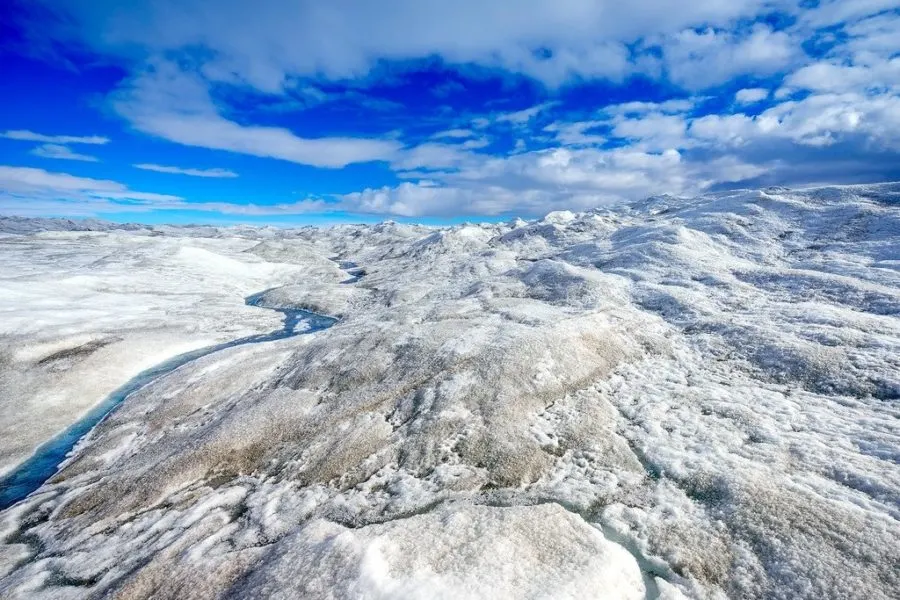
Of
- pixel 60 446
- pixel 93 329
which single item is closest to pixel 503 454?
pixel 60 446

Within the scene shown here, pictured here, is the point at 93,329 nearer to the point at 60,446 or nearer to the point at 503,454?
the point at 60,446

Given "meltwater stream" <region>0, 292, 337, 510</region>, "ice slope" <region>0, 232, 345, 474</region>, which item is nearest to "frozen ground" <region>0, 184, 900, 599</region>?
"ice slope" <region>0, 232, 345, 474</region>

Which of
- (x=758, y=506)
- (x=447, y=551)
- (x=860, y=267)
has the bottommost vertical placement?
(x=447, y=551)

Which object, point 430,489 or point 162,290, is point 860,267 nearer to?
point 430,489

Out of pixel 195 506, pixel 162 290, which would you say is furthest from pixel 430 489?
pixel 162 290

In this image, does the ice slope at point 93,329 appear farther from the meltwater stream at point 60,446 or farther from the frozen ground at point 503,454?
the meltwater stream at point 60,446

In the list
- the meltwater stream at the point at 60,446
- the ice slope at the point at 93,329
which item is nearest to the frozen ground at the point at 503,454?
the ice slope at the point at 93,329

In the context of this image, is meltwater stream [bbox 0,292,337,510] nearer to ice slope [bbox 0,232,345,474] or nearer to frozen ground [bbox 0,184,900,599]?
ice slope [bbox 0,232,345,474]

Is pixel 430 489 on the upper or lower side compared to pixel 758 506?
lower
